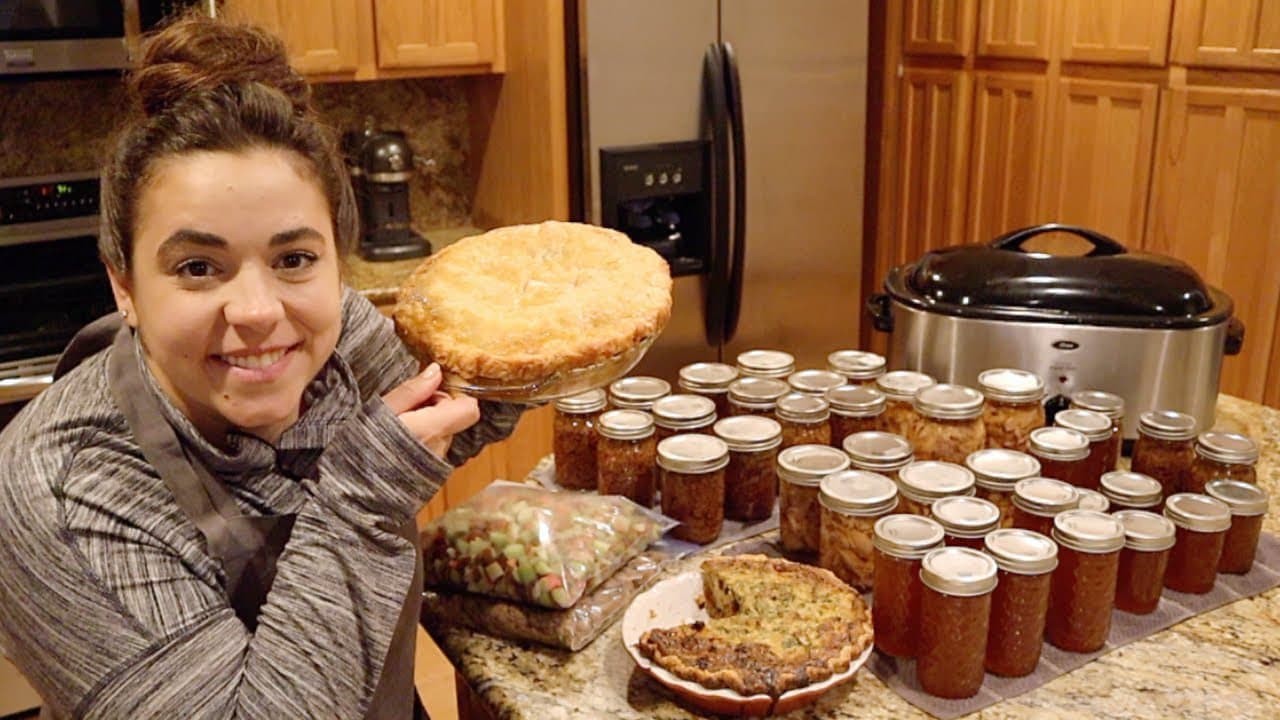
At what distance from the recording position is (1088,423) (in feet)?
4.99

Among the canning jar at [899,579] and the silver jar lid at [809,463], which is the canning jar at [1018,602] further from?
the silver jar lid at [809,463]

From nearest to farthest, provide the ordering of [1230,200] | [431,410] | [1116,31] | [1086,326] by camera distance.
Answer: [431,410] → [1086,326] → [1230,200] → [1116,31]

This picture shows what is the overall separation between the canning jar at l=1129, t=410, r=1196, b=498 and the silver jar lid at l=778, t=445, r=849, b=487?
1.46 feet

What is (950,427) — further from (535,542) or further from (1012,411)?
(535,542)

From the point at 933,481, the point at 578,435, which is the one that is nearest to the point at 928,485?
the point at 933,481

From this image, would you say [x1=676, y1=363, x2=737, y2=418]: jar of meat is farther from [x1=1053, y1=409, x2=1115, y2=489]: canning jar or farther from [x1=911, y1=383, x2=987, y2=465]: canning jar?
[x1=1053, y1=409, x2=1115, y2=489]: canning jar

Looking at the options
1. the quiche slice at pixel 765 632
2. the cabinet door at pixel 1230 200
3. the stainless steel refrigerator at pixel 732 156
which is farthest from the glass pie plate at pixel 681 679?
the cabinet door at pixel 1230 200

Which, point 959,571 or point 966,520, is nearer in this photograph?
point 959,571

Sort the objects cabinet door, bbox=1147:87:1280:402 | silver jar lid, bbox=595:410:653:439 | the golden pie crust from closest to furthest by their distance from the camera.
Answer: the golden pie crust < silver jar lid, bbox=595:410:653:439 < cabinet door, bbox=1147:87:1280:402

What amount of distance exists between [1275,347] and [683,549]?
1970 mm

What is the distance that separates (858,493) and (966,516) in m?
0.13

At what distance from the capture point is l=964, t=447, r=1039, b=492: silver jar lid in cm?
136

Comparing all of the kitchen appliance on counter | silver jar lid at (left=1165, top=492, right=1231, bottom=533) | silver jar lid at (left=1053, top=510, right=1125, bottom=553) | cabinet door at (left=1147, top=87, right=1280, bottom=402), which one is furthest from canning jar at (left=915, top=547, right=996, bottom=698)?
cabinet door at (left=1147, top=87, right=1280, bottom=402)

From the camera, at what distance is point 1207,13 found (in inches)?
106
